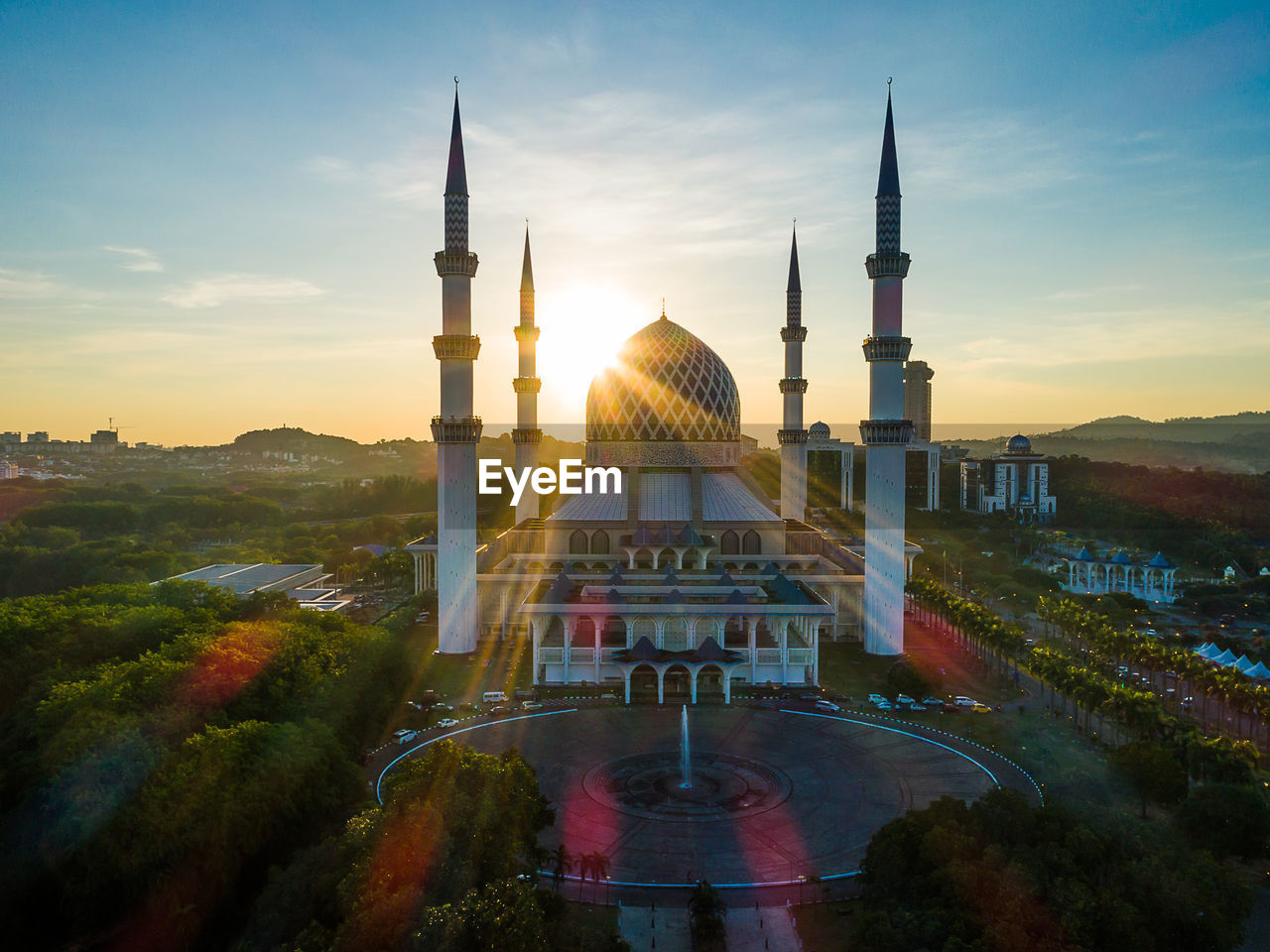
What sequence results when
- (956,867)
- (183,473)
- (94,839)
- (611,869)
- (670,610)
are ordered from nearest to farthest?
(956,867), (94,839), (611,869), (670,610), (183,473)

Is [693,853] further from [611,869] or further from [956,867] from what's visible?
[956,867]

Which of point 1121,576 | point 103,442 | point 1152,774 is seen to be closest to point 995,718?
point 1152,774

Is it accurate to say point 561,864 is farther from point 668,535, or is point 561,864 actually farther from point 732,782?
point 668,535

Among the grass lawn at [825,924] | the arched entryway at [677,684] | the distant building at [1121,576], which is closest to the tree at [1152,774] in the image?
the grass lawn at [825,924]

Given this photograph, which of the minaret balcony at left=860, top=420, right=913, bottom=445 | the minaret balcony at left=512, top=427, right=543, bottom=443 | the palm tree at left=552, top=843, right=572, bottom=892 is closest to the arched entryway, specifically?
the palm tree at left=552, top=843, right=572, bottom=892

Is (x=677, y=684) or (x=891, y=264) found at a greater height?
(x=891, y=264)

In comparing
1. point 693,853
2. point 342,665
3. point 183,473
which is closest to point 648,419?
point 342,665
